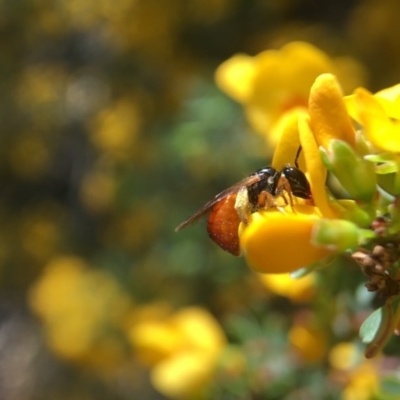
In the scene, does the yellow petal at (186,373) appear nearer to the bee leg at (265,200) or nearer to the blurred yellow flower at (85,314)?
the bee leg at (265,200)

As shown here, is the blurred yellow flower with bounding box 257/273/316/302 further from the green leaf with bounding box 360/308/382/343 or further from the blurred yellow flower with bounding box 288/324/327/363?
the green leaf with bounding box 360/308/382/343

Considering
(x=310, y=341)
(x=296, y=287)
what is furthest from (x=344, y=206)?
(x=310, y=341)

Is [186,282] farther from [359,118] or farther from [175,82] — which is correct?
[359,118]

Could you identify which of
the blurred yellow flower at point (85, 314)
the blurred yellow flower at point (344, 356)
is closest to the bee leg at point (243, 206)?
the blurred yellow flower at point (344, 356)

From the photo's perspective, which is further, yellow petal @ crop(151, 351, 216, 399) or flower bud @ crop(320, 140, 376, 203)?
yellow petal @ crop(151, 351, 216, 399)

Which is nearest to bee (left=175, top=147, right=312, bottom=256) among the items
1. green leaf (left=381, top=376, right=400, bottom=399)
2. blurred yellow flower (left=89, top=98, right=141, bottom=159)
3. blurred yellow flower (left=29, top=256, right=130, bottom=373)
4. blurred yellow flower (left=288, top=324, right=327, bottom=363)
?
green leaf (left=381, top=376, right=400, bottom=399)

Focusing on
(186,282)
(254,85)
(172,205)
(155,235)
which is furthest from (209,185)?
(254,85)
